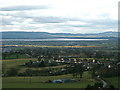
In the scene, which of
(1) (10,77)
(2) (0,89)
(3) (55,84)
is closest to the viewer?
(2) (0,89)

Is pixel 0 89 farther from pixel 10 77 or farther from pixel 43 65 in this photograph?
A: pixel 43 65

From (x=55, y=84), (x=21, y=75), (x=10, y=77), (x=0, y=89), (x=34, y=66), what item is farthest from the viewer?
(x=34, y=66)

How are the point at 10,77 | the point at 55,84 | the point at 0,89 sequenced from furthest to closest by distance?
the point at 10,77 < the point at 55,84 < the point at 0,89

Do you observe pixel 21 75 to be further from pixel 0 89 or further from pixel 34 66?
pixel 0 89

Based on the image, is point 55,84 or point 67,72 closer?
point 55,84

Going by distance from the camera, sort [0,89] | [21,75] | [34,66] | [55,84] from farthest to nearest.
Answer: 1. [34,66]
2. [21,75]
3. [55,84]
4. [0,89]

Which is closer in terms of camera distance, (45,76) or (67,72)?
(45,76)

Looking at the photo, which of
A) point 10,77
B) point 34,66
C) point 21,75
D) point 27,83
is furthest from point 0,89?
point 34,66

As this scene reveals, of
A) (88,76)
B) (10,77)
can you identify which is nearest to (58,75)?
(88,76)
